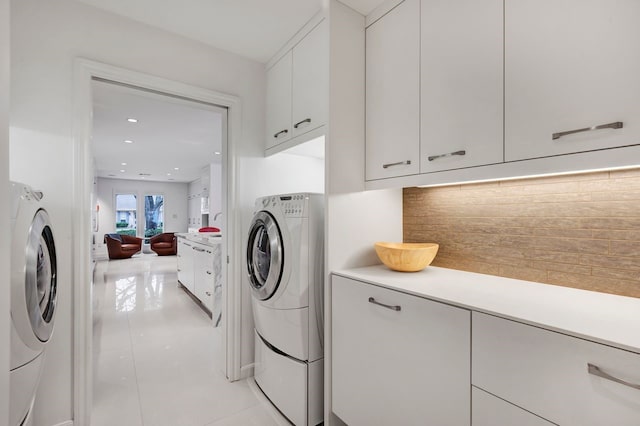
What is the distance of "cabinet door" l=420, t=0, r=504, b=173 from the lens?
114 cm

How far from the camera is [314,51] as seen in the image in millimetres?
1785

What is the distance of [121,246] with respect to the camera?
825 centimetres

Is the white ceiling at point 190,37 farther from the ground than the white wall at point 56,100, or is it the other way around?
the white ceiling at point 190,37

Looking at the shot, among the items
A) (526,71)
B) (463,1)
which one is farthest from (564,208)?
(463,1)

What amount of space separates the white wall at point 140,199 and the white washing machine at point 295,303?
33.6 ft

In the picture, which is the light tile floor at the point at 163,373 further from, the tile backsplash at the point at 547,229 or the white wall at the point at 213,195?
the white wall at the point at 213,195

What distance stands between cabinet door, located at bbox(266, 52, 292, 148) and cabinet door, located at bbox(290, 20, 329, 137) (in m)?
0.09

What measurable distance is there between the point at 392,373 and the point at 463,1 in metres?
1.65

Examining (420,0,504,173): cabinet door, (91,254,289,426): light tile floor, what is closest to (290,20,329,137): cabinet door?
(420,0,504,173): cabinet door

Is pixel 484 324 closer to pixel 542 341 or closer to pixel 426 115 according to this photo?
pixel 542 341

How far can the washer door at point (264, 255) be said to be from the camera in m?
1.80

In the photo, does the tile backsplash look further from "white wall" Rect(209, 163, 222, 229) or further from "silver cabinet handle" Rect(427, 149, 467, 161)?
"white wall" Rect(209, 163, 222, 229)

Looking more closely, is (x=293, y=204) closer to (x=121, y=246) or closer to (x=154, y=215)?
(x=121, y=246)

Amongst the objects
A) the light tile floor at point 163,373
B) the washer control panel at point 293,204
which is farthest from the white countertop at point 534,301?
the light tile floor at point 163,373
